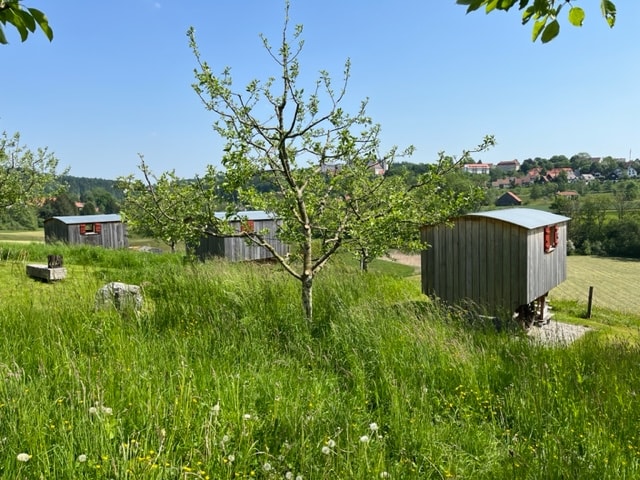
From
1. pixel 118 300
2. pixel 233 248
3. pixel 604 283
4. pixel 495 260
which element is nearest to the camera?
pixel 118 300

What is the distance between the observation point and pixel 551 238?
36.6 feet

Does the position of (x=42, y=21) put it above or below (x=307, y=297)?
above

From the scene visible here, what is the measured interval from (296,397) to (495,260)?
A: 27.1 ft

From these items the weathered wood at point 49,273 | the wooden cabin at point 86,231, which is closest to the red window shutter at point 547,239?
the weathered wood at point 49,273

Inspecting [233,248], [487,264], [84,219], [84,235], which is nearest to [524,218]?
[487,264]

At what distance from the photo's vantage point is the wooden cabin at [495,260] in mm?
9914

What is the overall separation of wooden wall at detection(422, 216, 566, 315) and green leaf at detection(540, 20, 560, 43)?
8.08 meters

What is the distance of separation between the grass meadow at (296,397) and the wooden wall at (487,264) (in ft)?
15.9

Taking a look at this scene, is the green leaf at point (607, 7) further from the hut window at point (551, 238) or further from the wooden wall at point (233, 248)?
the wooden wall at point (233, 248)

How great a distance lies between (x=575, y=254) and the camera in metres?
51.9

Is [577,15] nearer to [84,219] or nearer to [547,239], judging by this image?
[547,239]

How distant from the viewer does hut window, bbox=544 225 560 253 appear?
10702 millimetres

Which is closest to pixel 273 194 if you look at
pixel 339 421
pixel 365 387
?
pixel 365 387

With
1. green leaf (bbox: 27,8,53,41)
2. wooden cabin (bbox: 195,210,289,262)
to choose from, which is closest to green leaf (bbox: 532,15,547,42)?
green leaf (bbox: 27,8,53,41)
